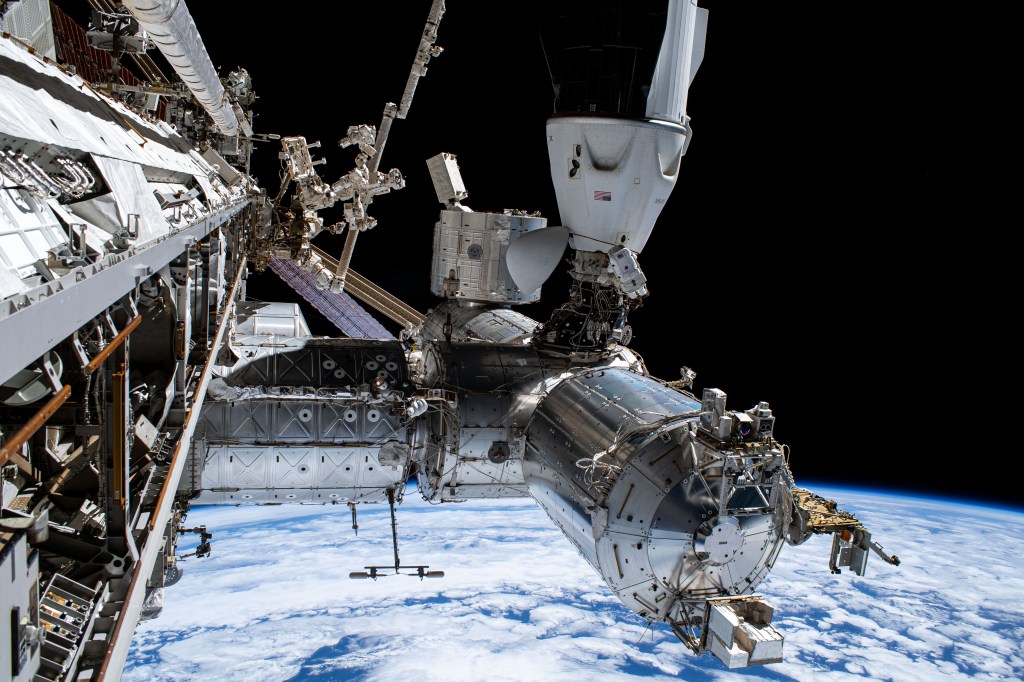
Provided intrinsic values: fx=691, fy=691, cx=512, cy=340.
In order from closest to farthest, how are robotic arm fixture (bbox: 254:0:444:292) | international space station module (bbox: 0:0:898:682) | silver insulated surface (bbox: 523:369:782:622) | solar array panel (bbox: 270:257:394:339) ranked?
international space station module (bbox: 0:0:898:682) → silver insulated surface (bbox: 523:369:782:622) → robotic arm fixture (bbox: 254:0:444:292) → solar array panel (bbox: 270:257:394:339)

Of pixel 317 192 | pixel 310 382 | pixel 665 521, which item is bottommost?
pixel 665 521

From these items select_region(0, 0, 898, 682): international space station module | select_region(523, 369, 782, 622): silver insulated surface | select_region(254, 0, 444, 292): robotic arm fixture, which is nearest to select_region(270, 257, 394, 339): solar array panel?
select_region(254, 0, 444, 292): robotic arm fixture

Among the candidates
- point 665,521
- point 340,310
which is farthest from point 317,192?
point 665,521

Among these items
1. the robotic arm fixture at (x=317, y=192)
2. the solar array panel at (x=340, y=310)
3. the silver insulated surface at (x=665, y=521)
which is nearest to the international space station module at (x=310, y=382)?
the silver insulated surface at (x=665, y=521)

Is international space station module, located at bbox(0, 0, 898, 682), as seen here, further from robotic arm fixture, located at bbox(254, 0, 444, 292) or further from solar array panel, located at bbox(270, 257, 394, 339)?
solar array panel, located at bbox(270, 257, 394, 339)

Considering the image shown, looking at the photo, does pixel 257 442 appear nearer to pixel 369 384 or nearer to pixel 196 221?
pixel 369 384

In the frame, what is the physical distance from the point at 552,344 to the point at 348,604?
69.9 ft

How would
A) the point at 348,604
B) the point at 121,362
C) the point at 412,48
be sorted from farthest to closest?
the point at 348,604
the point at 412,48
the point at 121,362

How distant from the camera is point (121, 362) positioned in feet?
9.02

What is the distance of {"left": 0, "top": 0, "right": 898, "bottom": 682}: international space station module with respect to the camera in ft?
8.14

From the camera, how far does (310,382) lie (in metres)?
7.82

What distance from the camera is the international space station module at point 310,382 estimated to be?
2480mm

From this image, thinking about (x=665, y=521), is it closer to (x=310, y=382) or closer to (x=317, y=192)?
(x=310, y=382)

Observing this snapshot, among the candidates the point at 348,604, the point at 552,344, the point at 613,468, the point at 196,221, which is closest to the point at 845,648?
the point at 348,604
